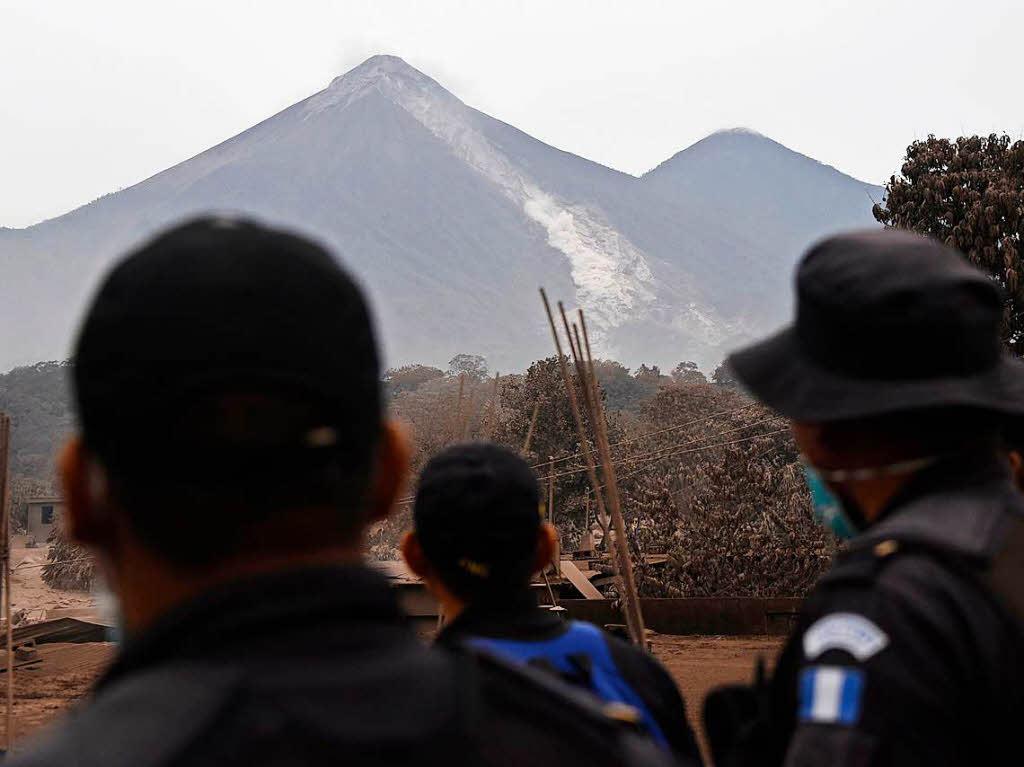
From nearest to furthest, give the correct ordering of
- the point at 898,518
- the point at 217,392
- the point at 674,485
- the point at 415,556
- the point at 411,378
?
1. the point at 217,392
2. the point at 898,518
3. the point at 415,556
4. the point at 674,485
5. the point at 411,378

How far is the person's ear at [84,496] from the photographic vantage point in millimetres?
1156

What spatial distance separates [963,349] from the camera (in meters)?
1.88

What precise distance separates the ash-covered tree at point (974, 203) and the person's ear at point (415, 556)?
1527cm

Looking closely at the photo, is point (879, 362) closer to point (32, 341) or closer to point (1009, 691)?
point (1009, 691)

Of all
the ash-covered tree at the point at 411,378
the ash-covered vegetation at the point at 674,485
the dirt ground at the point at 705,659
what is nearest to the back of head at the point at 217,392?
the dirt ground at the point at 705,659

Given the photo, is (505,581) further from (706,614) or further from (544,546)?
(706,614)

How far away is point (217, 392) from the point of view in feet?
3.54

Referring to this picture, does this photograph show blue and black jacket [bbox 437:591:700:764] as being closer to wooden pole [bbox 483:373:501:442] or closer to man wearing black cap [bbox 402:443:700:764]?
man wearing black cap [bbox 402:443:700:764]

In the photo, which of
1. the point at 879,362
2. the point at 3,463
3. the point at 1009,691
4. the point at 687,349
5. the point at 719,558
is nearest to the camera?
the point at 1009,691

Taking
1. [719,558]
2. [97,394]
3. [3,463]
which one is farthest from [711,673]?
[97,394]

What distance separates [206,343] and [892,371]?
Answer: 1.20 meters

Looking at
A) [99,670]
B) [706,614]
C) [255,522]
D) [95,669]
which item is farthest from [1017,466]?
[95,669]

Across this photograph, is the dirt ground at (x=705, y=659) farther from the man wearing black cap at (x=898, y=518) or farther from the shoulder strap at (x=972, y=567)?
the shoulder strap at (x=972, y=567)

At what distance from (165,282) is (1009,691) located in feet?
3.91
